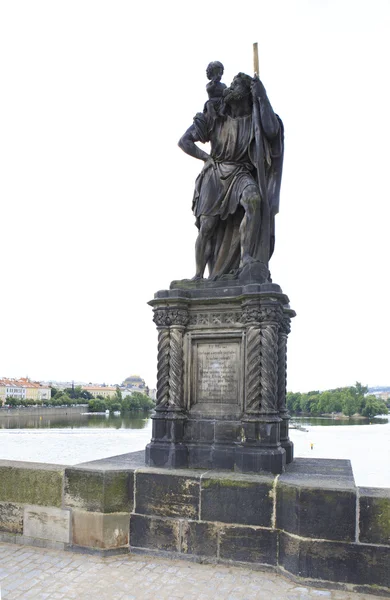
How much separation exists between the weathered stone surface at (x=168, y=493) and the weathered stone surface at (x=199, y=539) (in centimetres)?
10

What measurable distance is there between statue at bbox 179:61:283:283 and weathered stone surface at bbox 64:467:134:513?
2636mm

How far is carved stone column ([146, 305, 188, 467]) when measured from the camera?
19.8ft

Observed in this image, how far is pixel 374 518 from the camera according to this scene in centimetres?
467

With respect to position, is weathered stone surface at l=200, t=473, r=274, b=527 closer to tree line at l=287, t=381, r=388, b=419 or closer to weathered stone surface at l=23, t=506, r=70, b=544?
weathered stone surface at l=23, t=506, r=70, b=544

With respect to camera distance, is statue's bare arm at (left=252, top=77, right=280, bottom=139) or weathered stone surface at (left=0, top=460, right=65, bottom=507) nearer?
weathered stone surface at (left=0, top=460, right=65, bottom=507)

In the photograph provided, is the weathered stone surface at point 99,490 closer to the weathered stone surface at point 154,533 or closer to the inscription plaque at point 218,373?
the weathered stone surface at point 154,533

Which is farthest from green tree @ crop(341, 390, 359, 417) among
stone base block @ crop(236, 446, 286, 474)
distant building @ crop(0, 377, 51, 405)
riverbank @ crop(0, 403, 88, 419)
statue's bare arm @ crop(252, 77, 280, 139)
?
stone base block @ crop(236, 446, 286, 474)

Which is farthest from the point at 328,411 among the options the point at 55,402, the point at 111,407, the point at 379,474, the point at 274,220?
the point at 274,220

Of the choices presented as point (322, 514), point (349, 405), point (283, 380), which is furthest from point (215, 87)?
point (349, 405)

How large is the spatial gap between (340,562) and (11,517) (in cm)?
358

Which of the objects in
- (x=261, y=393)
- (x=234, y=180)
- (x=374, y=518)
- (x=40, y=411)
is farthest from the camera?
(x=40, y=411)

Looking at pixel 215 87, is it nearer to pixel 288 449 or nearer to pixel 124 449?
pixel 288 449

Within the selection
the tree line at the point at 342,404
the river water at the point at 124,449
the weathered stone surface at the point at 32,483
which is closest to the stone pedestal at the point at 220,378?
the weathered stone surface at the point at 32,483

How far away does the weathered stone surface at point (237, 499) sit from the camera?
513 cm
